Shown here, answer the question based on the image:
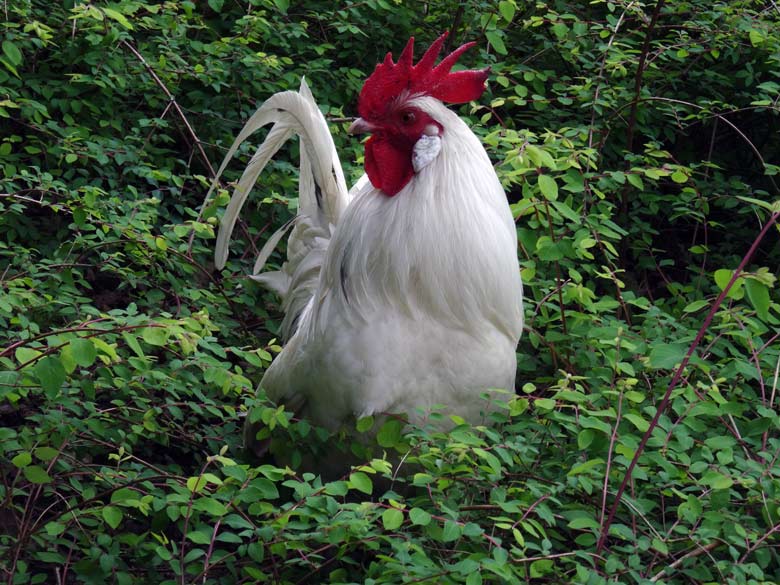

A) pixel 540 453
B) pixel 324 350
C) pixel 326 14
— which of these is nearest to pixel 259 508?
pixel 324 350

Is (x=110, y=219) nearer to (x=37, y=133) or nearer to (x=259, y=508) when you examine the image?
(x=37, y=133)

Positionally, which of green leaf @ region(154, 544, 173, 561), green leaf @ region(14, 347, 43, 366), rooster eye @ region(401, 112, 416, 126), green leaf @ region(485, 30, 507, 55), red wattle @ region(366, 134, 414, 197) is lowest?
green leaf @ region(154, 544, 173, 561)

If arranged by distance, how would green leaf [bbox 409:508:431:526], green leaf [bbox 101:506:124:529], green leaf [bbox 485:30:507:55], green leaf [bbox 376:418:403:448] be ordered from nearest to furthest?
green leaf [bbox 409:508:431:526]
green leaf [bbox 101:506:124:529]
green leaf [bbox 376:418:403:448]
green leaf [bbox 485:30:507:55]

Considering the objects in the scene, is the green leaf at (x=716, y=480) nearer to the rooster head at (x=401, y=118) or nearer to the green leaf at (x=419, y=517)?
the green leaf at (x=419, y=517)

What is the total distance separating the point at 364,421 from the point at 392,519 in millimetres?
593

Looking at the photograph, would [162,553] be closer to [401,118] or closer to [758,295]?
[401,118]

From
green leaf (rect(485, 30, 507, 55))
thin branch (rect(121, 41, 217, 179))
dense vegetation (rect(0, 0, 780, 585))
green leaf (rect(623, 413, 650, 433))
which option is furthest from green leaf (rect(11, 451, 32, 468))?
green leaf (rect(485, 30, 507, 55))

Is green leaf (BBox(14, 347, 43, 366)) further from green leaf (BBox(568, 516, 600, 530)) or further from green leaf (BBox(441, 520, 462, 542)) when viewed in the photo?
green leaf (BBox(568, 516, 600, 530))

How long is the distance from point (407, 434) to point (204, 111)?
3.06 m

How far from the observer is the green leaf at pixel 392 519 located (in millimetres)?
2721

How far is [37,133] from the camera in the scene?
5.33 meters

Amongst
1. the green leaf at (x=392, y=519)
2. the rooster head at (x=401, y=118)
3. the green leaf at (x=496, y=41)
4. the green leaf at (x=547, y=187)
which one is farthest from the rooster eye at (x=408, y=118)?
the green leaf at (x=496, y=41)

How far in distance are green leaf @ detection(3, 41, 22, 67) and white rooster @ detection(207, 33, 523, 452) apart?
2.04 meters

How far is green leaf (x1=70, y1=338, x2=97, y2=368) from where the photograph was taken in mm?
2742
